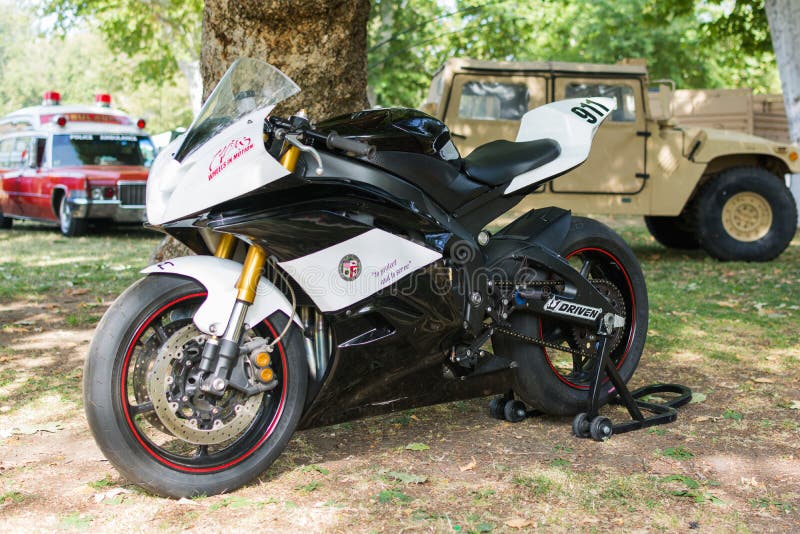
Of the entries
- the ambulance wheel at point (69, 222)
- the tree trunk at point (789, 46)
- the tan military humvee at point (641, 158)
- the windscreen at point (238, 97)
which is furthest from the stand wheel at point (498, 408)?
the ambulance wheel at point (69, 222)

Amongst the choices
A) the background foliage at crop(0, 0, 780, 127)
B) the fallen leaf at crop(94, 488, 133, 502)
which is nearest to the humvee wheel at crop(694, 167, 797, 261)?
the fallen leaf at crop(94, 488, 133, 502)

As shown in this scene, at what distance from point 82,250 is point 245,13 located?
23.7 ft

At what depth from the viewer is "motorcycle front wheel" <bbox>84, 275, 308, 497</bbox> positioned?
314cm

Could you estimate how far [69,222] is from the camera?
45.9ft

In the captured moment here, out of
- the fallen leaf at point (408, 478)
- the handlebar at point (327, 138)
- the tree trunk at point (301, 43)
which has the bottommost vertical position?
the fallen leaf at point (408, 478)

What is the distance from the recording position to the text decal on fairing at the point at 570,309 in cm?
402

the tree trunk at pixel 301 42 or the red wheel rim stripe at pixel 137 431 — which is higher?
the tree trunk at pixel 301 42

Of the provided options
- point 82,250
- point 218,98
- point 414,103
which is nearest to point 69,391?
point 218,98

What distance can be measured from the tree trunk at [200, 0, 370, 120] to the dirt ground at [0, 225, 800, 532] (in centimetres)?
225

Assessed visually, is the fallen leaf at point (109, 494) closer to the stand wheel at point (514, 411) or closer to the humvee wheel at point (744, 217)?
the stand wheel at point (514, 411)

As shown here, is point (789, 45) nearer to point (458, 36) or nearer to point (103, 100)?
point (103, 100)

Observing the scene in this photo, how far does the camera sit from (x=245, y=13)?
5496 millimetres

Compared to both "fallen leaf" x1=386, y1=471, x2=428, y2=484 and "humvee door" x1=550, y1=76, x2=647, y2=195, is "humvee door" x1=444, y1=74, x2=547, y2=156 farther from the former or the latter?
"fallen leaf" x1=386, y1=471, x2=428, y2=484

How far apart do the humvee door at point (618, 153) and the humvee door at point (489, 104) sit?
0.60m
